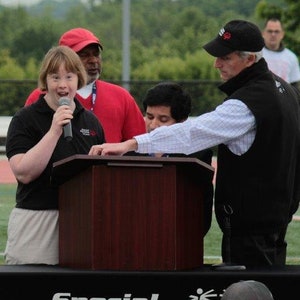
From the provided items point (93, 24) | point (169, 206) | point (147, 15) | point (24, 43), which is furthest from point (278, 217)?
point (147, 15)

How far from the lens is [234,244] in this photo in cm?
624

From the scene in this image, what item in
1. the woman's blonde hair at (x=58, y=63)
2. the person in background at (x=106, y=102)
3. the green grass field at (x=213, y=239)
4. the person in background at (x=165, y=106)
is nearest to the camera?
the woman's blonde hair at (x=58, y=63)

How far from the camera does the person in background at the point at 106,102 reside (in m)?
7.78

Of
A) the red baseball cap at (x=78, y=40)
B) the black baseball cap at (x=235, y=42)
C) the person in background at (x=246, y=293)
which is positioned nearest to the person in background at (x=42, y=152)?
the black baseball cap at (x=235, y=42)

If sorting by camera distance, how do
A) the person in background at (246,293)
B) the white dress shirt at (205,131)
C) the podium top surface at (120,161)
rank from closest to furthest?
the person in background at (246,293) → the podium top surface at (120,161) → the white dress shirt at (205,131)

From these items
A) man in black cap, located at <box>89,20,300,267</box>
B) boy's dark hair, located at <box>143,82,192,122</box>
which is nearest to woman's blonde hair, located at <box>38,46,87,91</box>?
boy's dark hair, located at <box>143,82,192,122</box>

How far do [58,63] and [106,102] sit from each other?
1659 mm

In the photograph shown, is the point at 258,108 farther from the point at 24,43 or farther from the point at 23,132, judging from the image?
the point at 24,43

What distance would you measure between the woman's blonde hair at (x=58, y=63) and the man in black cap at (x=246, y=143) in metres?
0.60

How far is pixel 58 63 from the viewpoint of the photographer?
6387 mm

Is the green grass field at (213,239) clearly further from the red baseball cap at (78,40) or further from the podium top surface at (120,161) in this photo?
the podium top surface at (120,161)

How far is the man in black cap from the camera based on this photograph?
6.03 meters

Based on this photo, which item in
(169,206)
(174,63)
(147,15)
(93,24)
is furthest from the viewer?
(147,15)

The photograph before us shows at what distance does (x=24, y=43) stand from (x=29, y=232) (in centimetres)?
4285
